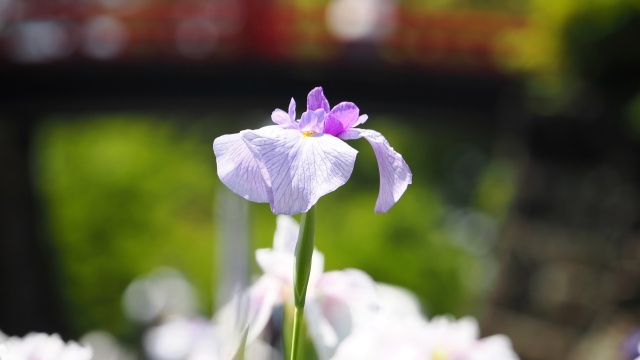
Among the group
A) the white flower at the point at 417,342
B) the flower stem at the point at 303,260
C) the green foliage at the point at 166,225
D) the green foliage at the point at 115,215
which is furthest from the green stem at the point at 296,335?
the green foliage at the point at 115,215

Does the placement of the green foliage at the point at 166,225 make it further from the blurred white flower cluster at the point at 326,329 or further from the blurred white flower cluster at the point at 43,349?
the blurred white flower cluster at the point at 43,349

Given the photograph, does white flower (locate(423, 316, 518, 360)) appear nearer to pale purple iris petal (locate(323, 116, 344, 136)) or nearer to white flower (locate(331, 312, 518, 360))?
white flower (locate(331, 312, 518, 360))

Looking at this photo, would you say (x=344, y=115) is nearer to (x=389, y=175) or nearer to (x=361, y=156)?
(x=389, y=175)

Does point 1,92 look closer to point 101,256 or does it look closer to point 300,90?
point 300,90

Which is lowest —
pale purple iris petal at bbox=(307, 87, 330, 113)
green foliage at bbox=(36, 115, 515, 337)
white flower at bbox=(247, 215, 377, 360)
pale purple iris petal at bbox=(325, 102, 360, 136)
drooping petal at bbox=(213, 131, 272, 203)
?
green foliage at bbox=(36, 115, 515, 337)

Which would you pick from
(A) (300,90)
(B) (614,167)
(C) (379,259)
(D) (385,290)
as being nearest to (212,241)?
(C) (379,259)

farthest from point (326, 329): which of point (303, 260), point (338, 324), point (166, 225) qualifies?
point (166, 225)

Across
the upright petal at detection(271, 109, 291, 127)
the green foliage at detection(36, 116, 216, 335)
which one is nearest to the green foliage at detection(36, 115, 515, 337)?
the green foliage at detection(36, 116, 216, 335)
